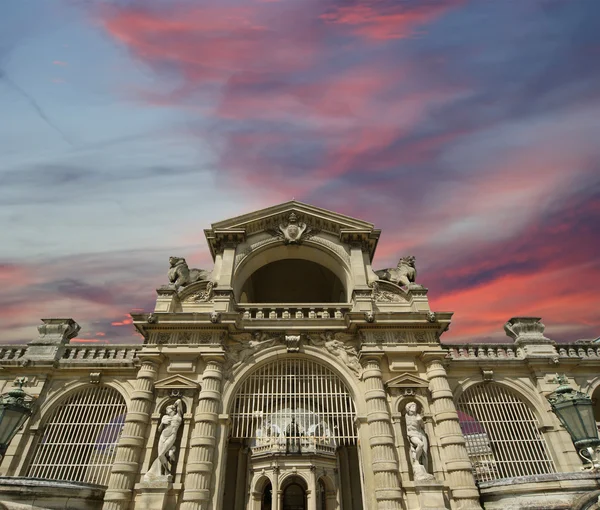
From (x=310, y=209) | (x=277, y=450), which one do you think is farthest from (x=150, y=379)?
(x=277, y=450)

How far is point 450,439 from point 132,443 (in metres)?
11.0

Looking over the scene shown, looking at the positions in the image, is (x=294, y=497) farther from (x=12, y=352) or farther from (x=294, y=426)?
(x=12, y=352)

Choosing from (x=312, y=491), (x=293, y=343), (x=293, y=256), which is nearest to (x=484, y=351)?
(x=293, y=343)

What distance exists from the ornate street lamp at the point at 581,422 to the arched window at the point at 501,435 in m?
6.34

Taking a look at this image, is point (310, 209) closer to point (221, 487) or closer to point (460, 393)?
point (460, 393)

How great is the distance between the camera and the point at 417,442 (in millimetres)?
12859

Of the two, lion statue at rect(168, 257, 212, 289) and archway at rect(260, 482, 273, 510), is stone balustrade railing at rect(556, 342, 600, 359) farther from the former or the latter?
archway at rect(260, 482, 273, 510)

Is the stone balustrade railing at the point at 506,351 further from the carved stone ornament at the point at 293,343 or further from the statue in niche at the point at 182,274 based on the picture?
the statue in niche at the point at 182,274

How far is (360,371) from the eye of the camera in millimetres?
14648

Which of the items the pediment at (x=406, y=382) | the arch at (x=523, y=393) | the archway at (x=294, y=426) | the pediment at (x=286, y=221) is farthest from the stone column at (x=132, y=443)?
the arch at (x=523, y=393)

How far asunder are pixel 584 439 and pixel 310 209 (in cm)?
1413

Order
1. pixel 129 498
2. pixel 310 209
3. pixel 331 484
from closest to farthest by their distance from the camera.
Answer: pixel 129 498 < pixel 310 209 < pixel 331 484

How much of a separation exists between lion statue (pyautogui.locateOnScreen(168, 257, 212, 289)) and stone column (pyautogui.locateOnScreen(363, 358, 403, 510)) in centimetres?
864

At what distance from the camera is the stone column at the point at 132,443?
11750 millimetres
